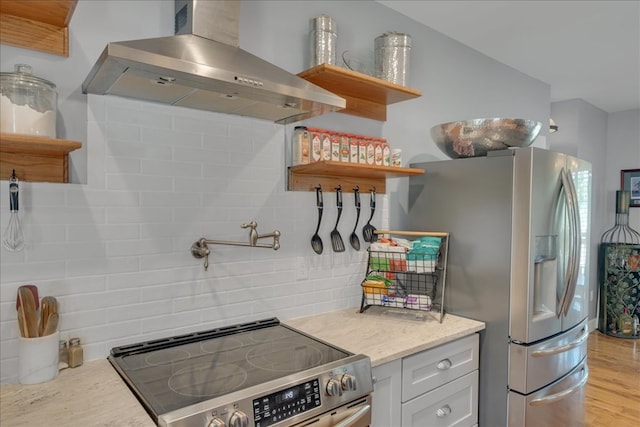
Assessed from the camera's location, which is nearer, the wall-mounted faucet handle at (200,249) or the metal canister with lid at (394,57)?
the wall-mounted faucet handle at (200,249)

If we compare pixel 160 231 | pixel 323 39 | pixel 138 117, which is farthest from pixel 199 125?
pixel 323 39

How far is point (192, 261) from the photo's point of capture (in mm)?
1660

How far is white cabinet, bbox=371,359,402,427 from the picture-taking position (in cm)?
149

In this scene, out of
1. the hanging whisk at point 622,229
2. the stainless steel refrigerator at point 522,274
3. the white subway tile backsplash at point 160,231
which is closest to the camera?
the white subway tile backsplash at point 160,231

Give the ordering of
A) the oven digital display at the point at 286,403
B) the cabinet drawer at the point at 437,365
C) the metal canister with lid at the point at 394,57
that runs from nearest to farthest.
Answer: the oven digital display at the point at 286,403 → the cabinet drawer at the point at 437,365 → the metal canister with lid at the point at 394,57

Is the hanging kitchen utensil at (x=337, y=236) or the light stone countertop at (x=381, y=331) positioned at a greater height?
the hanging kitchen utensil at (x=337, y=236)

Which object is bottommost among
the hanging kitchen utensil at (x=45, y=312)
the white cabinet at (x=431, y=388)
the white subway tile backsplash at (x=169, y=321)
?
the white cabinet at (x=431, y=388)

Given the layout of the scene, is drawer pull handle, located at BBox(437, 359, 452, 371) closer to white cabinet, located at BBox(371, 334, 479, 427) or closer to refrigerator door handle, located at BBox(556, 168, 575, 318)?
white cabinet, located at BBox(371, 334, 479, 427)

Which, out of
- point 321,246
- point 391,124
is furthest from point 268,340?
point 391,124

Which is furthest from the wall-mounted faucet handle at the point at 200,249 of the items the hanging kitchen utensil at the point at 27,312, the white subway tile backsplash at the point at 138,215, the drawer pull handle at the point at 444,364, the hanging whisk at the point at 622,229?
the hanging whisk at the point at 622,229

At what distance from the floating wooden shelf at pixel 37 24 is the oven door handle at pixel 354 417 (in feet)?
5.06

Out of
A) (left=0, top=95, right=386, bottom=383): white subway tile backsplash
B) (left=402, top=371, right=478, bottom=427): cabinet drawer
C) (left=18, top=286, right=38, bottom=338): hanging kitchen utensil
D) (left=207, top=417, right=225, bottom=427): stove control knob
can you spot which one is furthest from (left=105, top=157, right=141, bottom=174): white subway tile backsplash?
(left=402, top=371, right=478, bottom=427): cabinet drawer

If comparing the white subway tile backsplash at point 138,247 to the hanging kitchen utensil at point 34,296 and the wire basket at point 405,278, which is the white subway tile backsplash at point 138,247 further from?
the wire basket at point 405,278

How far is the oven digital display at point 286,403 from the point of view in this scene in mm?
1148
